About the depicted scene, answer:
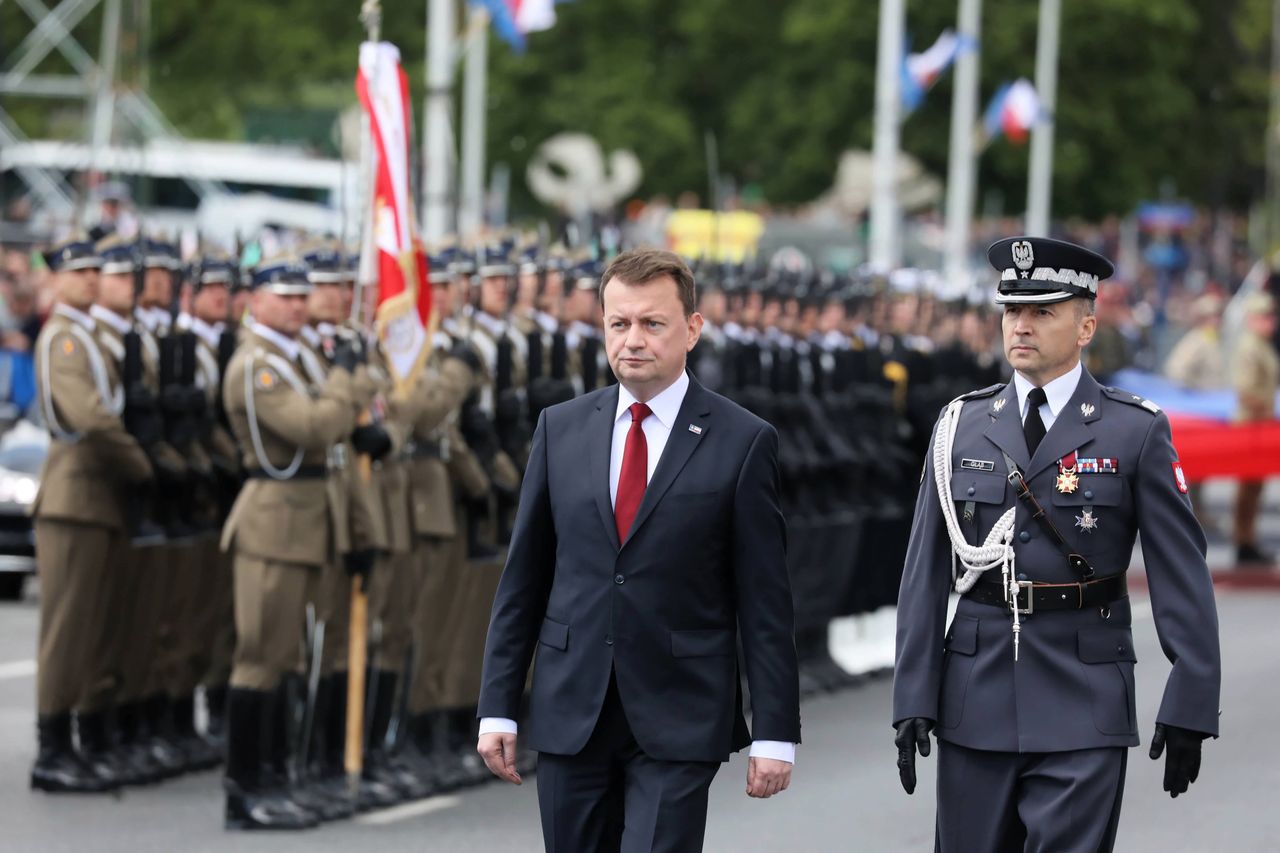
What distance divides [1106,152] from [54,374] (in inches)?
1440

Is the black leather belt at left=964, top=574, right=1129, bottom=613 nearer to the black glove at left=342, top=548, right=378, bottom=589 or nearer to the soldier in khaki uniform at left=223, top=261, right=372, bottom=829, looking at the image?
the soldier in khaki uniform at left=223, top=261, right=372, bottom=829

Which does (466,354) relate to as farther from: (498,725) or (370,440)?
(498,725)

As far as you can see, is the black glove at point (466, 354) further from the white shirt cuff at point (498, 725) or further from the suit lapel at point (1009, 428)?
the white shirt cuff at point (498, 725)

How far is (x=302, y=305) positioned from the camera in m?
10.5

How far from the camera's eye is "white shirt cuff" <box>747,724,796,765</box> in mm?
6109

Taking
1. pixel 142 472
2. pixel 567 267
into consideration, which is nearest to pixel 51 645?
pixel 142 472

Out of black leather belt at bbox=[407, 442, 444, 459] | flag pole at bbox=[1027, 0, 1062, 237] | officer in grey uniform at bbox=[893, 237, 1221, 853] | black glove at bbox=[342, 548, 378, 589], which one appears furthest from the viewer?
flag pole at bbox=[1027, 0, 1062, 237]

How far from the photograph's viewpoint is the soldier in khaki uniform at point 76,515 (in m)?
11.0

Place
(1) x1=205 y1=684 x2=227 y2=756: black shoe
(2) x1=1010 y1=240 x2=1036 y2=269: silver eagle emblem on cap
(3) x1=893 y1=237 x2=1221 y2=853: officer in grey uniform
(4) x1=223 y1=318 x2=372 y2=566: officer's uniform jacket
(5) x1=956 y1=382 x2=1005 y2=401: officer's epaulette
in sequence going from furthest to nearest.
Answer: (1) x1=205 y1=684 x2=227 y2=756: black shoe < (4) x1=223 y1=318 x2=372 y2=566: officer's uniform jacket < (5) x1=956 y1=382 x2=1005 y2=401: officer's epaulette < (2) x1=1010 y1=240 x2=1036 y2=269: silver eagle emblem on cap < (3) x1=893 y1=237 x2=1221 y2=853: officer in grey uniform

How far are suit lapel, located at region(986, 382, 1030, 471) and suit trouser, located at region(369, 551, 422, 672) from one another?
504 cm

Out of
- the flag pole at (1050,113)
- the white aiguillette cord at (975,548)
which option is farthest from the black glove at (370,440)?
the flag pole at (1050,113)

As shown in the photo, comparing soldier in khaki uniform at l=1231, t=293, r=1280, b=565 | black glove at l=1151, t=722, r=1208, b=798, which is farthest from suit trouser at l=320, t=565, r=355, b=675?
soldier in khaki uniform at l=1231, t=293, r=1280, b=565

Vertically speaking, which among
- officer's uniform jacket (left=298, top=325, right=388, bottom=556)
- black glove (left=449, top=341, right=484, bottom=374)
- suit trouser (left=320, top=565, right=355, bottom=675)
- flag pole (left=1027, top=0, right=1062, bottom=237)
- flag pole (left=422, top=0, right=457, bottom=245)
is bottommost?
suit trouser (left=320, top=565, right=355, bottom=675)

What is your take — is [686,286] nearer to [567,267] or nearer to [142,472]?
[142,472]
